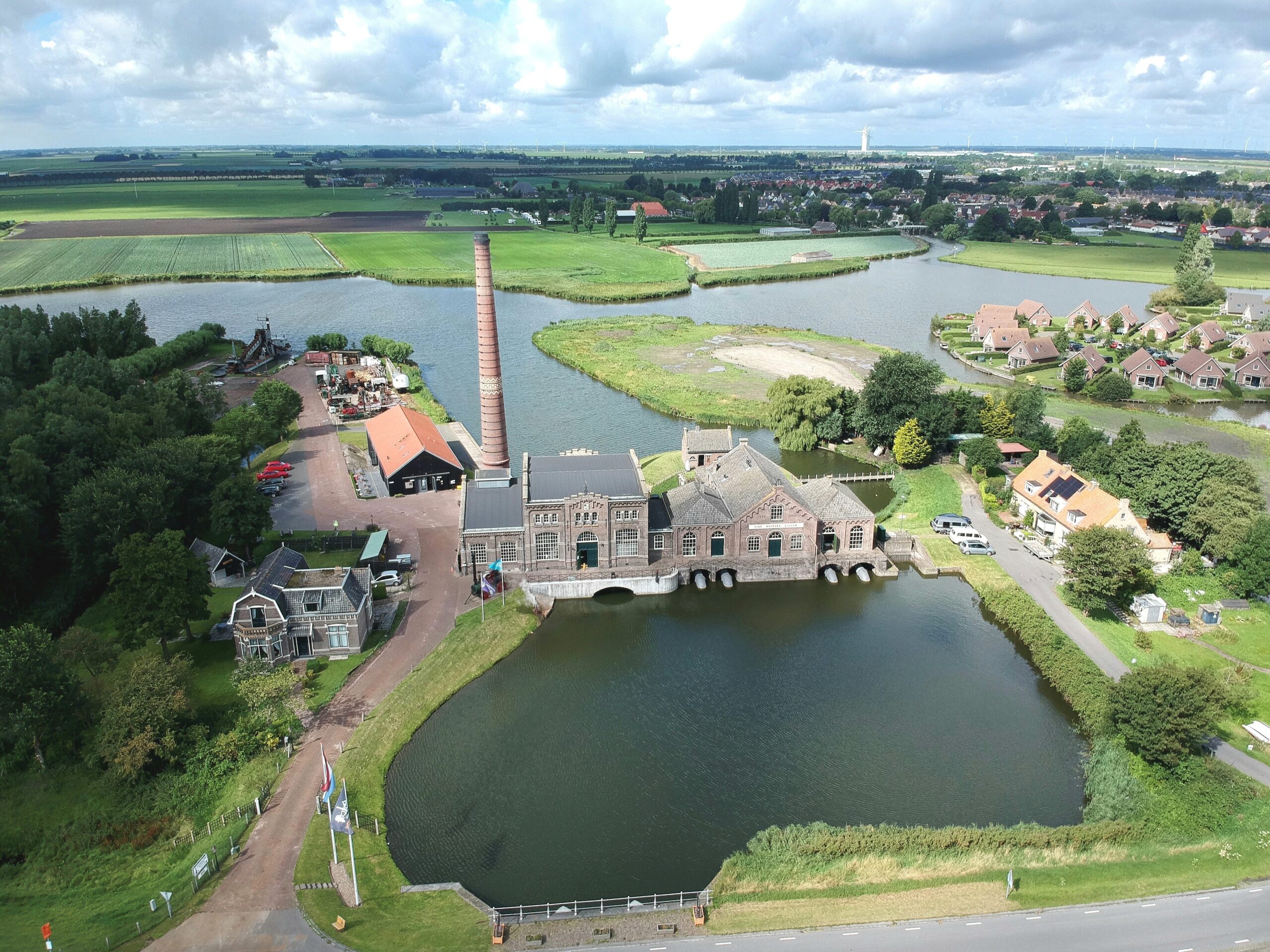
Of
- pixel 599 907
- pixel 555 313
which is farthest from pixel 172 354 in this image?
pixel 599 907

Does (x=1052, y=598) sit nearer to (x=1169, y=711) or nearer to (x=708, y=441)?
(x=1169, y=711)

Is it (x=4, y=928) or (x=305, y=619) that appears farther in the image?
(x=305, y=619)

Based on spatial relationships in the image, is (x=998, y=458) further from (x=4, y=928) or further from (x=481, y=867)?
(x=4, y=928)

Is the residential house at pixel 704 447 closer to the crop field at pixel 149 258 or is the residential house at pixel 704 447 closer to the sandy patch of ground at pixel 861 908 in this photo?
the sandy patch of ground at pixel 861 908

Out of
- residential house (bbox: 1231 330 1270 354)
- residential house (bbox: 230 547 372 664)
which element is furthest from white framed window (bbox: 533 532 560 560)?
residential house (bbox: 1231 330 1270 354)

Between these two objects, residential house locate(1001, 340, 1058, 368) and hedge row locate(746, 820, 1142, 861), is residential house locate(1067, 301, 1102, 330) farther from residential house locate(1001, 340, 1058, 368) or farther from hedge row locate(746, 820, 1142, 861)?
hedge row locate(746, 820, 1142, 861)

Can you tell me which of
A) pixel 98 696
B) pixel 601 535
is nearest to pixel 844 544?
pixel 601 535
